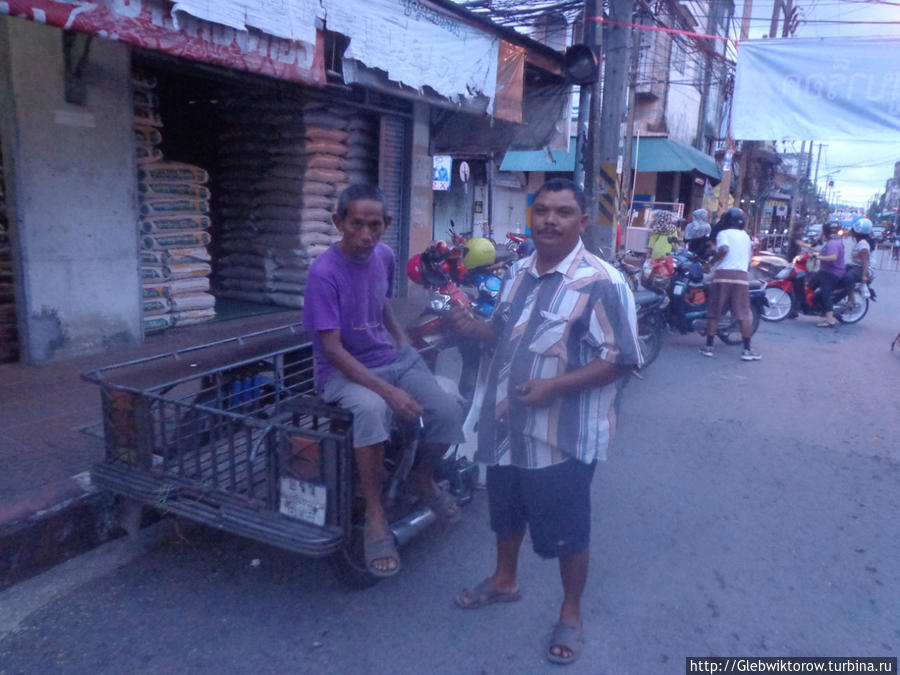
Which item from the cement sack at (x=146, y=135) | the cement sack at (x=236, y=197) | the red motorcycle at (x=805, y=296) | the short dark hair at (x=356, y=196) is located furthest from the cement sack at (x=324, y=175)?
the red motorcycle at (x=805, y=296)

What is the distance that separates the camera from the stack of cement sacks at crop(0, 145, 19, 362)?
5.41 m

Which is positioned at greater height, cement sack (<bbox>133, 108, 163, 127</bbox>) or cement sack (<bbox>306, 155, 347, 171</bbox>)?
cement sack (<bbox>133, 108, 163, 127</bbox>)

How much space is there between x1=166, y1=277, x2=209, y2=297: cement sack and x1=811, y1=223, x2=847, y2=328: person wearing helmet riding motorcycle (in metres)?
8.85

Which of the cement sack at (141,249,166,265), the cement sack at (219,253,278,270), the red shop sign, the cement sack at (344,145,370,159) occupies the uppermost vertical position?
the red shop sign

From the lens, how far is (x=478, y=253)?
18.0 feet

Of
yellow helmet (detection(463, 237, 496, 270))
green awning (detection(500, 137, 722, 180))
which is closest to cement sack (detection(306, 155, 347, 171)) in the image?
yellow helmet (detection(463, 237, 496, 270))

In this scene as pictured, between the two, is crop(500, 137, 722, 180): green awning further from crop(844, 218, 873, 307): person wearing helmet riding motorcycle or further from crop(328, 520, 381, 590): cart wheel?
crop(328, 520, 381, 590): cart wheel

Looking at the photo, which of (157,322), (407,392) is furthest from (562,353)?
(157,322)

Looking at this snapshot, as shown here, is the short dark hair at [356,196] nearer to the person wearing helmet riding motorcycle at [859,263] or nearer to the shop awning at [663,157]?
the person wearing helmet riding motorcycle at [859,263]

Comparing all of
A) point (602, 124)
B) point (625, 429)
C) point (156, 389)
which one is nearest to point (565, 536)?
point (156, 389)

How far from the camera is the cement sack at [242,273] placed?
8.43 metres

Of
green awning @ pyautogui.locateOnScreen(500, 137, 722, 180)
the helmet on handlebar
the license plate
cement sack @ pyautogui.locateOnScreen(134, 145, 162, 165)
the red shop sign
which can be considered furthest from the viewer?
green awning @ pyautogui.locateOnScreen(500, 137, 722, 180)

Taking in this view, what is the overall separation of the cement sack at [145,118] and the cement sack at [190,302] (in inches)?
66.0

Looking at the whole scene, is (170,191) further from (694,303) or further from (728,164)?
(728,164)
